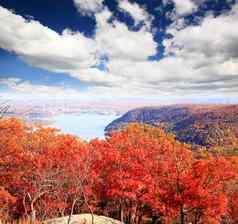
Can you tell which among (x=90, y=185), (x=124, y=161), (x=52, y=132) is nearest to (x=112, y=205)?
(x=90, y=185)

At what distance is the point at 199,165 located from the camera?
120 feet

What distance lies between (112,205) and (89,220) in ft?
76.6

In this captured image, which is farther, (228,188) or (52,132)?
(52,132)

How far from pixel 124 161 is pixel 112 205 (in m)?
12.6

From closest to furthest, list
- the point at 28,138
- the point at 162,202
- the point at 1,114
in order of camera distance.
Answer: the point at 1,114
the point at 162,202
the point at 28,138

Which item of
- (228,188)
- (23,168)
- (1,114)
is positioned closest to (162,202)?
(228,188)

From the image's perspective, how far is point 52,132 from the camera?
69500 mm

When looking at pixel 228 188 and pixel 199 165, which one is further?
pixel 228 188

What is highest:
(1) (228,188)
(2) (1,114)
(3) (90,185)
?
(2) (1,114)

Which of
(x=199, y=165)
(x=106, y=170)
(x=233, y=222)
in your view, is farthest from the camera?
(x=233, y=222)

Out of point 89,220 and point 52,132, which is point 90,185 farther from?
point 52,132

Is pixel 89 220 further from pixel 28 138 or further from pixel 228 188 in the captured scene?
pixel 28 138

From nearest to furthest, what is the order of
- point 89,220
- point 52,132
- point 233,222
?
point 89,220 < point 233,222 < point 52,132

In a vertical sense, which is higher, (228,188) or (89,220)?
(89,220)
